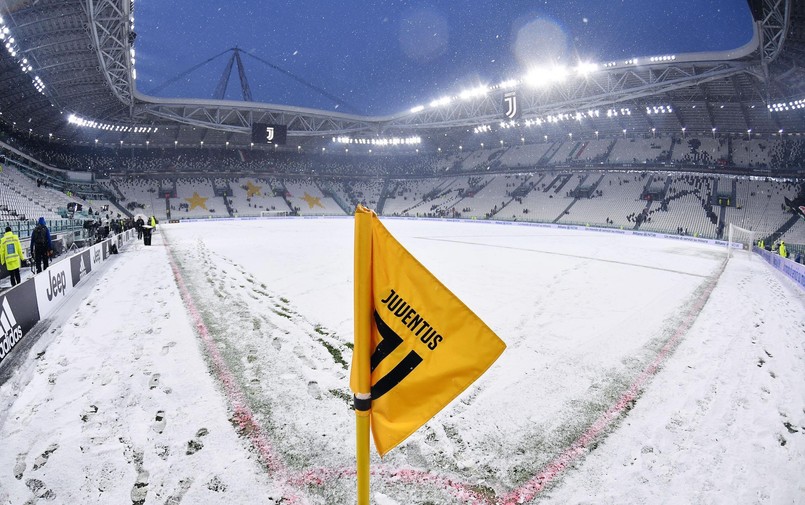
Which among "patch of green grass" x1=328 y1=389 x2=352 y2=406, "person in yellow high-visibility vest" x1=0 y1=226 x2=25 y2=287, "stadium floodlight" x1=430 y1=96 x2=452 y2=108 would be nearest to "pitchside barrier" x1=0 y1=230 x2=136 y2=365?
"person in yellow high-visibility vest" x1=0 y1=226 x2=25 y2=287

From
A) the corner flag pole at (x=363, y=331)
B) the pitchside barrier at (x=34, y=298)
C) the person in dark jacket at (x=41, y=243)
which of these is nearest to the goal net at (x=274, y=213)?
the person in dark jacket at (x=41, y=243)

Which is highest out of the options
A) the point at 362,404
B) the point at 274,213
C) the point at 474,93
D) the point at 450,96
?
the point at 450,96

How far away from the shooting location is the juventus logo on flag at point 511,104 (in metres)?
26.4

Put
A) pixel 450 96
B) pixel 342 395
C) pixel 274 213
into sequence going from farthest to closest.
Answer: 1. pixel 274 213
2. pixel 450 96
3. pixel 342 395

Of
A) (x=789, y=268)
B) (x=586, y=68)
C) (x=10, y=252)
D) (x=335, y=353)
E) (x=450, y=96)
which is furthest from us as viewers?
(x=450, y=96)

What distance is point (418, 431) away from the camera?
3.62 metres

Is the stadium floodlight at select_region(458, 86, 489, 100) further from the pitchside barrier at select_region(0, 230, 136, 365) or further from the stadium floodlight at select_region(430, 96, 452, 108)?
the pitchside barrier at select_region(0, 230, 136, 365)

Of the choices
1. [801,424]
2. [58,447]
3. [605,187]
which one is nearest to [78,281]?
[58,447]

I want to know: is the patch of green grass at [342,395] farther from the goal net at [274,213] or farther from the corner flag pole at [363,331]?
the goal net at [274,213]

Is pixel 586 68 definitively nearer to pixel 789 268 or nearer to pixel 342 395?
pixel 789 268

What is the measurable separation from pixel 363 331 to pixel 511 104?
2811cm

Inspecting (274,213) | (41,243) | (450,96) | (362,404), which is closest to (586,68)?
(450,96)

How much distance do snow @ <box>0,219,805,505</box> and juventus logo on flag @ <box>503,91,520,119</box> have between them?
2172 cm

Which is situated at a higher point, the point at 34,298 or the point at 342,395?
the point at 34,298
